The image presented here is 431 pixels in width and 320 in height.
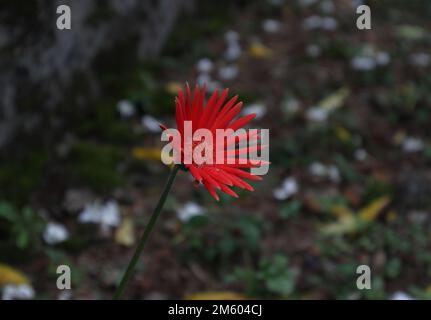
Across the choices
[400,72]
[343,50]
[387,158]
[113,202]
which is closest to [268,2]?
[343,50]

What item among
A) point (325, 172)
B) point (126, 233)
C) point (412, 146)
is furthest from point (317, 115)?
point (126, 233)

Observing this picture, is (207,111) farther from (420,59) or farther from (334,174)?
(420,59)

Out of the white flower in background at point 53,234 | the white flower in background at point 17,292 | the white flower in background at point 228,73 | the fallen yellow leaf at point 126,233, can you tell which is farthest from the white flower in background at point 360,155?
the white flower in background at point 17,292

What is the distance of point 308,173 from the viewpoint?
3.81 metres

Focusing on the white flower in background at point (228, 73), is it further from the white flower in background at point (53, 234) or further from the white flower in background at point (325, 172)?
the white flower in background at point (53, 234)

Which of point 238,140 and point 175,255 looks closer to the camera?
point 238,140

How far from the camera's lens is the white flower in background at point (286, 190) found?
3561 mm

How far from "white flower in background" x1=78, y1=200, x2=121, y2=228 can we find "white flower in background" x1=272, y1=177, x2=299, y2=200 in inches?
37.9

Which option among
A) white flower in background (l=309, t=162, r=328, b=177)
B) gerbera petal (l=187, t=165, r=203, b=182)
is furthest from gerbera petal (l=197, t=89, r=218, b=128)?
white flower in background (l=309, t=162, r=328, b=177)
